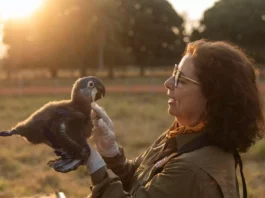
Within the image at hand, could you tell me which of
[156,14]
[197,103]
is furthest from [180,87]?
[156,14]

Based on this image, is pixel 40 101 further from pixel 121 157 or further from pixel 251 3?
pixel 251 3

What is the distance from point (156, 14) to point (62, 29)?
1158cm

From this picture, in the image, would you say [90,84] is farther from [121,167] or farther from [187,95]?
[121,167]

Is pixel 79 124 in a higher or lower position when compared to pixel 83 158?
higher

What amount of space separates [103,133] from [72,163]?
48 centimetres

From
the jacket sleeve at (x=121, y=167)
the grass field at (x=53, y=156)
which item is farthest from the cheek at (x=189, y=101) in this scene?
the grass field at (x=53, y=156)

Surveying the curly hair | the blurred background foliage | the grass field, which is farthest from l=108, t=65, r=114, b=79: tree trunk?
the curly hair

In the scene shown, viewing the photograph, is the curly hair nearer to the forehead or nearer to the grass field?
the forehead

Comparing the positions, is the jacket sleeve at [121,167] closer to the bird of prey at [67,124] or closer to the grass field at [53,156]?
the bird of prey at [67,124]

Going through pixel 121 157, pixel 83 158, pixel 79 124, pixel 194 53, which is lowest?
pixel 121 157

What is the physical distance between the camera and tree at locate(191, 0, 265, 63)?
26.7 meters

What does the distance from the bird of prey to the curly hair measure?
1.86ft

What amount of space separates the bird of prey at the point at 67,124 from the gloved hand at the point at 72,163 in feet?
0.05

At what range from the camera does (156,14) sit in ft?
117
